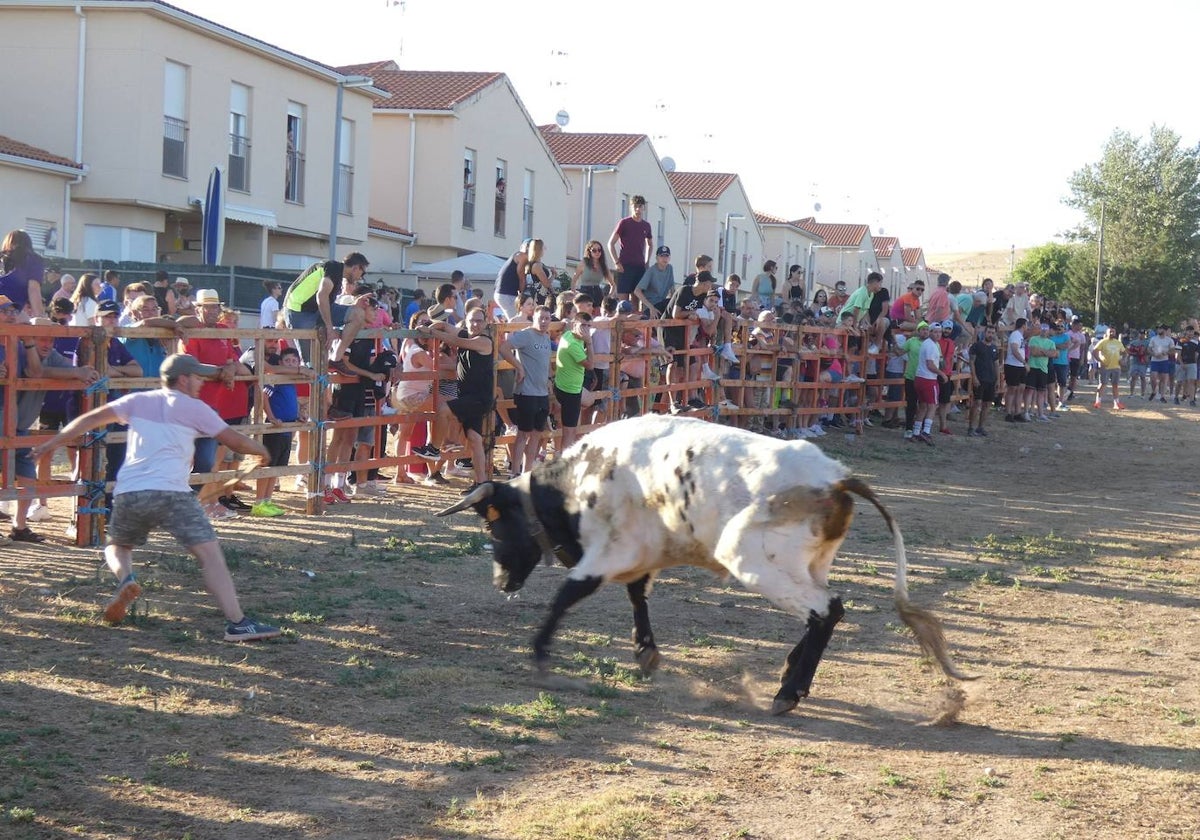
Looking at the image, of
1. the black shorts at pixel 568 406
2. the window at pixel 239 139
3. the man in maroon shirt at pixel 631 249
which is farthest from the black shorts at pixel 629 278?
the window at pixel 239 139

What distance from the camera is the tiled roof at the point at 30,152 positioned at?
23.7 m

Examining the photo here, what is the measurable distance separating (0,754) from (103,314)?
4.94m

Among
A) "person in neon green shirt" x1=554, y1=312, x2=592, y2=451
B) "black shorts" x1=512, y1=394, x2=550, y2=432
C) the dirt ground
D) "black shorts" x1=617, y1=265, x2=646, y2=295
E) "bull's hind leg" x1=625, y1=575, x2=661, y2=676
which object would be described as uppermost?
"black shorts" x1=617, y1=265, x2=646, y2=295

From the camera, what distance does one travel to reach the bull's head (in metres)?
7.54

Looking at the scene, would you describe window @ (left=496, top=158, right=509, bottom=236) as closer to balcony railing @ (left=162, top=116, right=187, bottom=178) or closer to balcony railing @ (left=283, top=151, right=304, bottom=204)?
balcony railing @ (left=283, top=151, right=304, bottom=204)

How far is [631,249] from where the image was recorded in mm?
16922

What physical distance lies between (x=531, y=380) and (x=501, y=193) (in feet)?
89.0

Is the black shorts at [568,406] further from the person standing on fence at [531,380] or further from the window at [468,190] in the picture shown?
the window at [468,190]

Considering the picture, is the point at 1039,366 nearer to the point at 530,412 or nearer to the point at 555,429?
the point at 555,429

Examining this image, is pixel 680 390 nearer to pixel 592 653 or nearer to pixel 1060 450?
pixel 1060 450

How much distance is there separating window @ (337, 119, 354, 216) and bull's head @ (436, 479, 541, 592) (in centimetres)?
2588

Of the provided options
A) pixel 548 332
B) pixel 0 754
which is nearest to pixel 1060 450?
pixel 548 332

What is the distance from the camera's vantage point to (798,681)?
6.70 m

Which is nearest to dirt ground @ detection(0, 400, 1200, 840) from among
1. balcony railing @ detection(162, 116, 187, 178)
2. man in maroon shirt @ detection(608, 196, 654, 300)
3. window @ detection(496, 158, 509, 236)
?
man in maroon shirt @ detection(608, 196, 654, 300)
